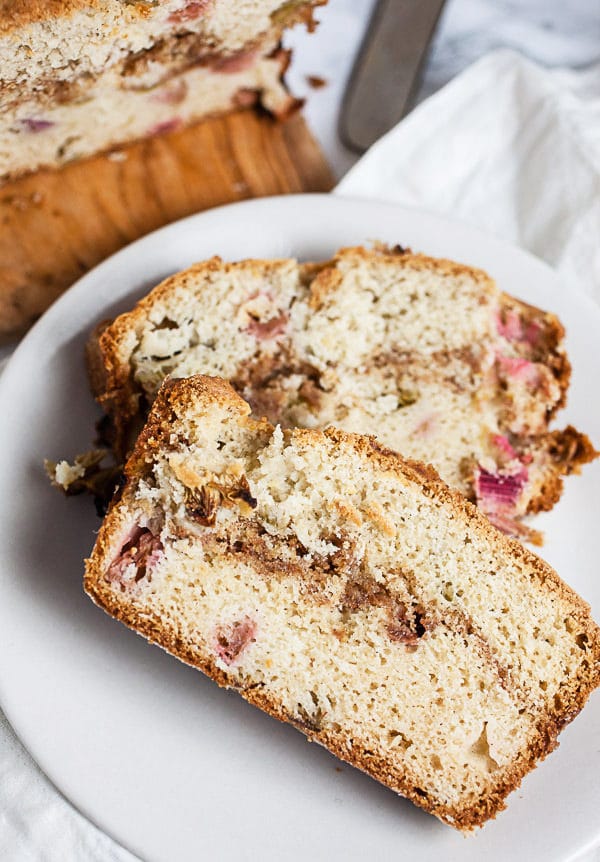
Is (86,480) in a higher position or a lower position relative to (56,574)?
higher

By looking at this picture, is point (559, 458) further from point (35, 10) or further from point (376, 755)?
point (35, 10)

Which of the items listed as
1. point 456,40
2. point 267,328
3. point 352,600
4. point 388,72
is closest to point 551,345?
point 267,328

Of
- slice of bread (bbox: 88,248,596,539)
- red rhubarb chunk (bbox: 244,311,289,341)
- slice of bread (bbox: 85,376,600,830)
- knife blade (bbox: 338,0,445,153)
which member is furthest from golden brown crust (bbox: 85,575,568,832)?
knife blade (bbox: 338,0,445,153)

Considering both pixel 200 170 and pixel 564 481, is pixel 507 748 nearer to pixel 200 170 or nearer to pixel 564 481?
pixel 564 481

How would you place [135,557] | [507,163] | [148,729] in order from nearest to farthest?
[135,557]
[148,729]
[507,163]

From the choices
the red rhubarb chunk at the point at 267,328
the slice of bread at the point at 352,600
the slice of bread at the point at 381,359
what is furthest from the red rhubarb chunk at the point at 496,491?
the red rhubarb chunk at the point at 267,328

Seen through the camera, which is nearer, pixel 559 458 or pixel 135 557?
pixel 135 557

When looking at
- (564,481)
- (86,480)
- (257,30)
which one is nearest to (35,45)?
(257,30)

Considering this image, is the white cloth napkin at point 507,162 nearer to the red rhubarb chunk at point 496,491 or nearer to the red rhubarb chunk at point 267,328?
the red rhubarb chunk at point 267,328

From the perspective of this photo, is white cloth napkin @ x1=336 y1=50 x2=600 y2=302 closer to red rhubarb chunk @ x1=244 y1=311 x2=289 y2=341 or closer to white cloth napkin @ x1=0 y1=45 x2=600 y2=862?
white cloth napkin @ x1=0 y1=45 x2=600 y2=862
